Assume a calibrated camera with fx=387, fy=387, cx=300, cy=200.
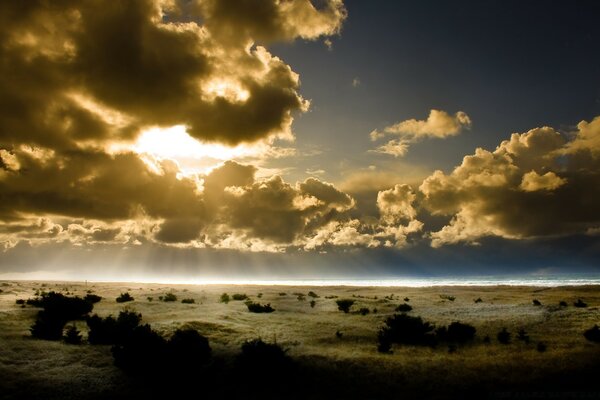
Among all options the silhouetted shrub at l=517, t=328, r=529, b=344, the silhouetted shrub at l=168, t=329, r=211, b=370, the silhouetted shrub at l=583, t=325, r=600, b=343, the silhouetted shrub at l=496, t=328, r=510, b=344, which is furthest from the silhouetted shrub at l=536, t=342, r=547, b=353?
the silhouetted shrub at l=168, t=329, r=211, b=370

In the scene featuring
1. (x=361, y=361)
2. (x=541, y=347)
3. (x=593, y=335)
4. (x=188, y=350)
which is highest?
(x=593, y=335)

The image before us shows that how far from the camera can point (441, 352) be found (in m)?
16.0

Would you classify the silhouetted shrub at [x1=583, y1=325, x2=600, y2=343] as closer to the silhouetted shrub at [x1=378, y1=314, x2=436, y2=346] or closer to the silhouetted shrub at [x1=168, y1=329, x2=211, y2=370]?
the silhouetted shrub at [x1=378, y1=314, x2=436, y2=346]

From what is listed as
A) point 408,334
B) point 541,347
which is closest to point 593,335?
point 541,347

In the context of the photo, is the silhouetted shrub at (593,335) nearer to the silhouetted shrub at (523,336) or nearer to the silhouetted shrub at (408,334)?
the silhouetted shrub at (523,336)

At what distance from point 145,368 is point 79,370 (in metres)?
2.54

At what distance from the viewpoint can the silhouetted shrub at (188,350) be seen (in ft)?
45.1

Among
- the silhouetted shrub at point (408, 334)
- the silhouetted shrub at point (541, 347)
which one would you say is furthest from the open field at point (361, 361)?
the silhouetted shrub at point (408, 334)

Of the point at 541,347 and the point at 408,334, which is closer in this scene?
the point at 541,347

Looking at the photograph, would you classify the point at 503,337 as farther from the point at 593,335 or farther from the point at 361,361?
the point at 361,361

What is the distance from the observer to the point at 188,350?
1430 cm

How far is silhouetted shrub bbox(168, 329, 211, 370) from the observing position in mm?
13750

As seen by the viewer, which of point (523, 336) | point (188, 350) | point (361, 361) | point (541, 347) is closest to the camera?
point (188, 350)

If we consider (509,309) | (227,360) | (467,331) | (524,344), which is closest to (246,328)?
(227,360)
